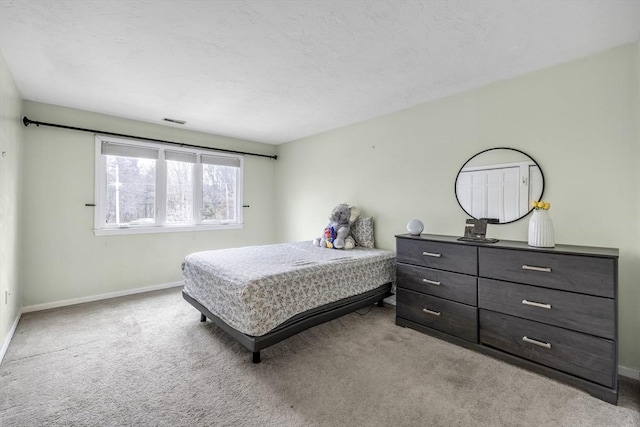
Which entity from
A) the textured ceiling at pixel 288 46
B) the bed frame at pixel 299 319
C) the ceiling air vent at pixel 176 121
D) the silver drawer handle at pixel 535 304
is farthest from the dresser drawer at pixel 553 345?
the ceiling air vent at pixel 176 121

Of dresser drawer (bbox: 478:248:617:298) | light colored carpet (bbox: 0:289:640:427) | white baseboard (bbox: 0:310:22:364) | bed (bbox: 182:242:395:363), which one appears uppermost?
dresser drawer (bbox: 478:248:617:298)

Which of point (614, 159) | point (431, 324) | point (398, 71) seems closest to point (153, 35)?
point (398, 71)

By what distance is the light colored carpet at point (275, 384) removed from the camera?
163 centimetres

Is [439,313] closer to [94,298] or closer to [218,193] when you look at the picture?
[218,193]

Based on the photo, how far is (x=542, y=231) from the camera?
82.8 inches

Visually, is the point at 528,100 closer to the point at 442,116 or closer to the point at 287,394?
the point at 442,116

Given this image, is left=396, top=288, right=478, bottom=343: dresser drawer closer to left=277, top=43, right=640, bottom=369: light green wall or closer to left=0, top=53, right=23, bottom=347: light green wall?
left=277, top=43, right=640, bottom=369: light green wall

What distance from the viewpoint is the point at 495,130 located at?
2686 mm

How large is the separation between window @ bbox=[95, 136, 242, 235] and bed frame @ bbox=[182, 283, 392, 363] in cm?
157

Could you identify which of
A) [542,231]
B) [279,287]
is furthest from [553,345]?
[279,287]

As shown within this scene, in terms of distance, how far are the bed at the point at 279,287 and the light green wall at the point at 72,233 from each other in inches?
51.6

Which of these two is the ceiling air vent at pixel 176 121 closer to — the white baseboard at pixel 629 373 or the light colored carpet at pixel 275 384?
the light colored carpet at pixel 275 384

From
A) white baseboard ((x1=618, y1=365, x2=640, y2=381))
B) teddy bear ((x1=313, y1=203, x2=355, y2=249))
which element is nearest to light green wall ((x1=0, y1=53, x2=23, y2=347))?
teddy bear ((x1=313, y1=203, x2=355, y2=249))

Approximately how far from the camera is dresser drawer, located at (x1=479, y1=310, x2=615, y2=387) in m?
1.78
